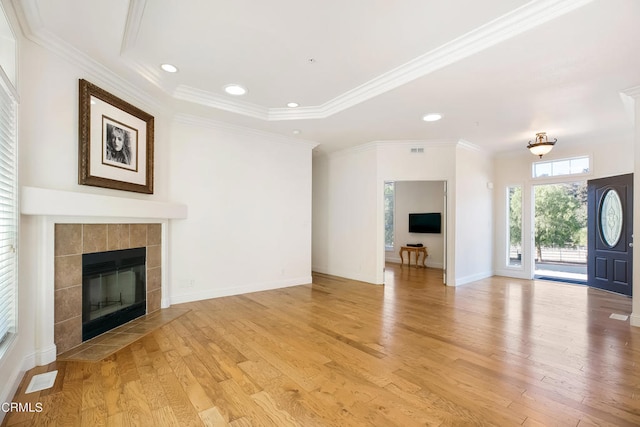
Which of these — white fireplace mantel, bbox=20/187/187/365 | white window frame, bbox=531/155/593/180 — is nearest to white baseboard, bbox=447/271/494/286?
white window frame, bbox=531/155/593/180

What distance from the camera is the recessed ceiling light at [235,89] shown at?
376cm

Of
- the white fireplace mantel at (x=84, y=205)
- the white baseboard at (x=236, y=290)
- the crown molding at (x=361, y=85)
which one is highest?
the crown molding at (x=361, y=85)

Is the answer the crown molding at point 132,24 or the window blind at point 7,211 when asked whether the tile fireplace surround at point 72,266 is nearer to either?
the window blind at point 7,211

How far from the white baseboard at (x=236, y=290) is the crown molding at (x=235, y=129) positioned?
8.38ft

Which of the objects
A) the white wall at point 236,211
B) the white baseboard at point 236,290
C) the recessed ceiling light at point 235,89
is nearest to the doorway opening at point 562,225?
the white baseboard at point 236,290

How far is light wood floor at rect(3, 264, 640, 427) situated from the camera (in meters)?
1.94

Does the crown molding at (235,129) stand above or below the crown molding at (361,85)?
below

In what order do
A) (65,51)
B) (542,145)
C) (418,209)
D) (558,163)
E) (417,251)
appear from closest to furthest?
(65,51) < (542,145) < (558,163) < (417,251) < (418,209)

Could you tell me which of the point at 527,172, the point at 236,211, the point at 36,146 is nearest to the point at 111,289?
the point at 36,146

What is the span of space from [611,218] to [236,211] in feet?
23.2

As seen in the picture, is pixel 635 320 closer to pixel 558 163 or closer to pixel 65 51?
pixel 558 163

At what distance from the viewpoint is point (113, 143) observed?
131 inches

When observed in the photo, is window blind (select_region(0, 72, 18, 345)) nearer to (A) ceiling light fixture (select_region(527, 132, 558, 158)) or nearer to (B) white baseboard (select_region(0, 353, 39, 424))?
(B) white baseboard (select_region(0, 353, 39, 424))

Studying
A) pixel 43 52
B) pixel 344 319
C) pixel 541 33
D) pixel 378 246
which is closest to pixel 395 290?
pixel 378 246
